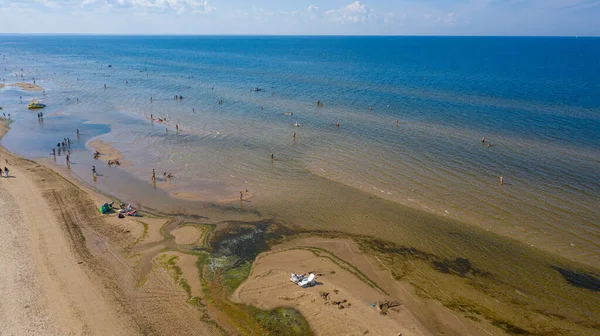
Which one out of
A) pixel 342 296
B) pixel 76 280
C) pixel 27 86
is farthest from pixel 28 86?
pixel 342 296

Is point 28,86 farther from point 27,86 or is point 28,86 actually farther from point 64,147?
point 64,147

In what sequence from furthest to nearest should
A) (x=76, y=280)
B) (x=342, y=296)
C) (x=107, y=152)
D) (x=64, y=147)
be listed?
(x=64, y=147) → (x=107, y=152) → (x=76, y=280) → (x=342, y=296)

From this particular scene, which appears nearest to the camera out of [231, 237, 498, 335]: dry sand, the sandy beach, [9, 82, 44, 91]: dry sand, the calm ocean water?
the sandy beach

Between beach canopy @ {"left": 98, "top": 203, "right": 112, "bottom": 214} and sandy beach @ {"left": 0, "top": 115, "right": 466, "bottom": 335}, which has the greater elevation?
beach canopy @ {"left": 98, "top": 203, "right": 112, "bottom": 214}

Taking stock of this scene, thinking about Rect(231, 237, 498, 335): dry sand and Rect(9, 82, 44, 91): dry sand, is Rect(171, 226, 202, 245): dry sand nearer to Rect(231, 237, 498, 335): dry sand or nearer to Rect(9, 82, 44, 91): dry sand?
Rect(231, 237, 498, 335): dry sand

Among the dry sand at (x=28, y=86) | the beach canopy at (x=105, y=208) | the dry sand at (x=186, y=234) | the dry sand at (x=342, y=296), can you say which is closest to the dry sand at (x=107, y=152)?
the beach canopy at (x=105, y=208)

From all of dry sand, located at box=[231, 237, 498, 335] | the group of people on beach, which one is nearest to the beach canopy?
dry sand, located at box=[231, 237, 498, 335]

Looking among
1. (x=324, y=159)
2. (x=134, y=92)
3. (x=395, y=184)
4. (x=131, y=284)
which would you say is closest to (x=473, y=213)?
(x=395, y=184)
